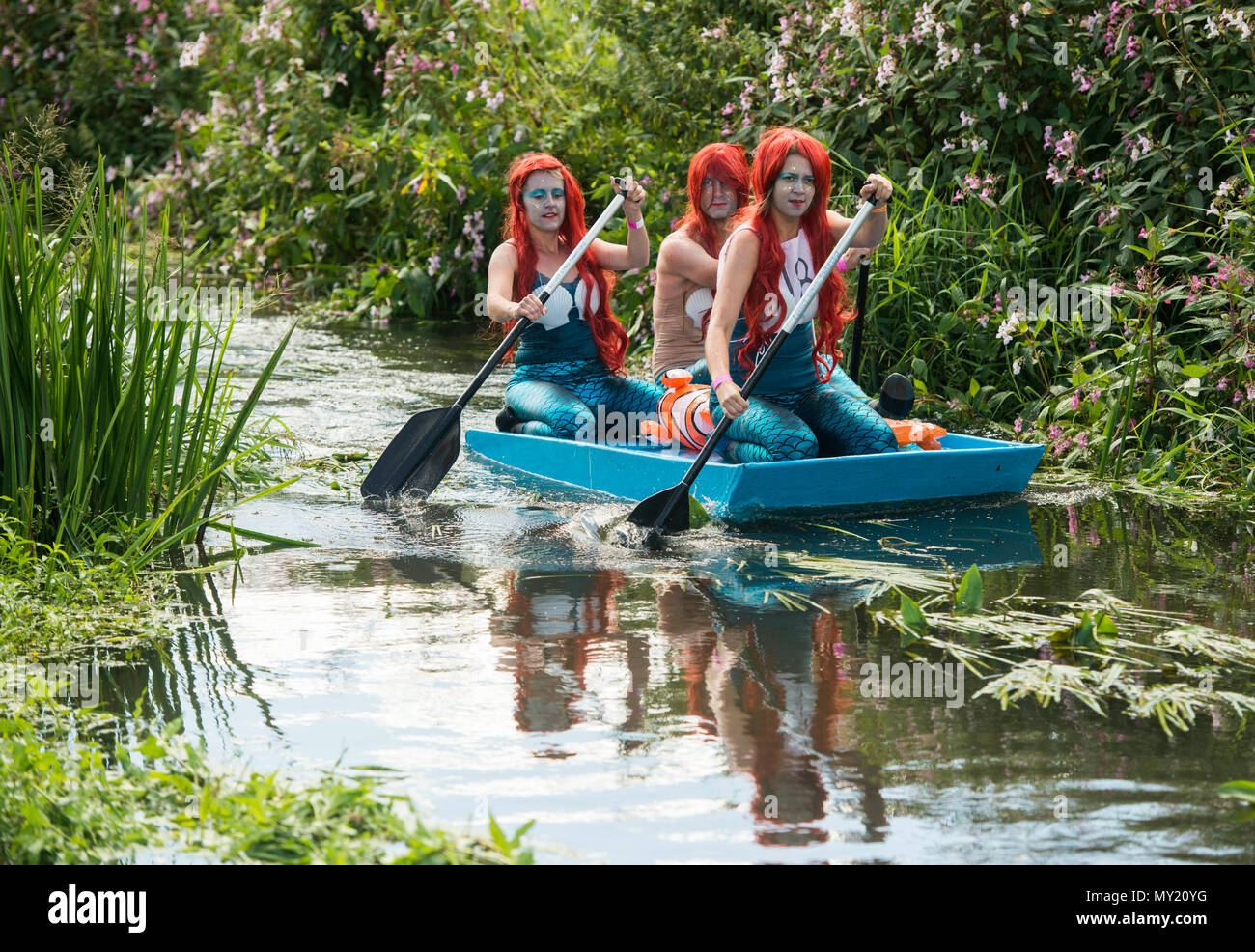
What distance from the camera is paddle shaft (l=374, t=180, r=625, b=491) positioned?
21.6 ft

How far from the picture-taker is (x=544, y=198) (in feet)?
23.0

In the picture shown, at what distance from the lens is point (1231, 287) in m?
6.48

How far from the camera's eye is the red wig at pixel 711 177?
686cm

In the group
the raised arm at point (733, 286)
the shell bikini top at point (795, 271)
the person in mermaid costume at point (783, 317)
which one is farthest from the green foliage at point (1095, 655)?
the shell bikini top at point (795, 271)

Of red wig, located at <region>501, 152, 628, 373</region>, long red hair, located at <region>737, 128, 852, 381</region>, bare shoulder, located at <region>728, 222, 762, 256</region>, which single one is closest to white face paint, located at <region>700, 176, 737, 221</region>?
red wig, located at <region>501, 152, 628, 373</region>

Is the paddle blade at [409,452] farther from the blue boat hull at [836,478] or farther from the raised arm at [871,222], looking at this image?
the raised arm at [871,222]

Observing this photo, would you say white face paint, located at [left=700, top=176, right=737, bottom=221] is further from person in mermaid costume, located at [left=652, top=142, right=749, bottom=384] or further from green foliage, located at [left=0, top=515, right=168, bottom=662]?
green foliage, located at [left=0, top=515, right=168, bottom=662]

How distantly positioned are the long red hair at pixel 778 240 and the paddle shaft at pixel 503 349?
29.0 inches

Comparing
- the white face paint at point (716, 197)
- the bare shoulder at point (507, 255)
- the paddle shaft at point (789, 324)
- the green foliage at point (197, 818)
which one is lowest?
the green foliage at point (197, 818)

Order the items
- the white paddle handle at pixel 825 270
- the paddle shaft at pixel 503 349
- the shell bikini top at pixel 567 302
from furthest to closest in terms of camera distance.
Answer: the shell bikini top at pixel 567 302 → the paddle shaft at pixel 503 349 → the white paddle handle at pixel 825 270

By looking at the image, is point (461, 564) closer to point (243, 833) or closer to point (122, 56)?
point (243, 833)

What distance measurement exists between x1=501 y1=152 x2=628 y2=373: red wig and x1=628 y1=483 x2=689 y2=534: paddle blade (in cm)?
182

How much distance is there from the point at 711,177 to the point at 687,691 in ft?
11.8

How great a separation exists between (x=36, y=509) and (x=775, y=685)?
2.37m
